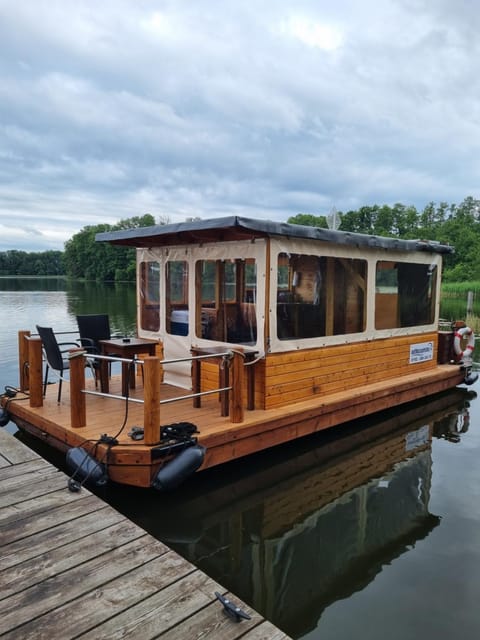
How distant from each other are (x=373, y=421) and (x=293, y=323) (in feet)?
7.05

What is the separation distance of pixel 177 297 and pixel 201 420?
1.85 m

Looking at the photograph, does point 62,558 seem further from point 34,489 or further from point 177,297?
point 177,297

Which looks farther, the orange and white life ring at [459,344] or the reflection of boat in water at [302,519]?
the orange and white life ring at [459,344]

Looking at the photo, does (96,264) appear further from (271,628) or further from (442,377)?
(271,628)

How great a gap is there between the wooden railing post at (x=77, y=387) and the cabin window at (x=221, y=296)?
1683 mm

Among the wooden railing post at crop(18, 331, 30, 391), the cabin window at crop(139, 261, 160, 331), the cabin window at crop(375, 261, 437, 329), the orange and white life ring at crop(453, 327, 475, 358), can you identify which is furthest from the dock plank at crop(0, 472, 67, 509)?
the orange and white life ring at crop(453, 327, 475, 358)

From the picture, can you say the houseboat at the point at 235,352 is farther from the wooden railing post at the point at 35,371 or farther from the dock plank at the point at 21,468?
the dock plank at the point at 21,468

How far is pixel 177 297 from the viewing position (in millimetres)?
5727

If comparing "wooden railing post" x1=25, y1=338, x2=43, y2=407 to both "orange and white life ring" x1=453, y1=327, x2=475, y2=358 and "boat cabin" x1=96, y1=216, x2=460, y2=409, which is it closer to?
"boat cabin" x1=96, y1=216, x2=460, y2=409

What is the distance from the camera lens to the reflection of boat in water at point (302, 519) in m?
3.17

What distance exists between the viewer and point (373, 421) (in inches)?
245

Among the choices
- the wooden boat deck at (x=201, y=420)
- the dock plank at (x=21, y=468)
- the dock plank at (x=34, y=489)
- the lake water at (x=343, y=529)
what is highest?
the wooden boat deck at (x=201, y=420)

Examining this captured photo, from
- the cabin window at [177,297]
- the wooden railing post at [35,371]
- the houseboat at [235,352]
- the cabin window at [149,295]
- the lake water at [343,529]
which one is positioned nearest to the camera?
the lake water at [343,529]

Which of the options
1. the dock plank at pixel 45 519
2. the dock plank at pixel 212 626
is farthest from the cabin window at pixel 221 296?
the dock plank at pixel 212 626
